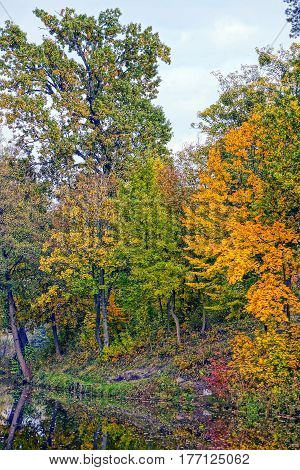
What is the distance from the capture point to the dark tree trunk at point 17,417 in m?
15.8

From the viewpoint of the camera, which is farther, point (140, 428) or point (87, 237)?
point (87, 237)

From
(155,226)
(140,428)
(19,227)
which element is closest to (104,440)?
(140,428)

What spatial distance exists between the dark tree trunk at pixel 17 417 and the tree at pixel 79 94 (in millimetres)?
13904

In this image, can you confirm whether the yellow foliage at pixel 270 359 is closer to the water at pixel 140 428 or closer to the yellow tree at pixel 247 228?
the yellow tree at pixel 247 228

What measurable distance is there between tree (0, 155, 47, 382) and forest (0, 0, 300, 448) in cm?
12

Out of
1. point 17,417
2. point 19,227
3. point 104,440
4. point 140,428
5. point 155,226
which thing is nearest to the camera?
point 104,440

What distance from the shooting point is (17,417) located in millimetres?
21266

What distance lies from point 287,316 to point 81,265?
1391 centimetres

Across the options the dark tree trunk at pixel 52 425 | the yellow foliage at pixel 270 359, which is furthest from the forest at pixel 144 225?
the dark tree trunk at pixel 52 425

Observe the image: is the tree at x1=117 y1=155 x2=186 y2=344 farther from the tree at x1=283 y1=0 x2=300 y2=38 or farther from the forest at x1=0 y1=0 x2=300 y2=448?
the tree at x1=283 y1=0 x2=300 y2=38

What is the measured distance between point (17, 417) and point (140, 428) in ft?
22.4

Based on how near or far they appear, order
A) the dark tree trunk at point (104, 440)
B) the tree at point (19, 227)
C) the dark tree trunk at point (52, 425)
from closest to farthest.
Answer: the dark tree trunk at point (104, 440) → the dark tree trunk at point (52, 425) → the tree at point (19, 227)

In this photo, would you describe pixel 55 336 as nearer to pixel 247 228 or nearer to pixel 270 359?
pixel 247 228
